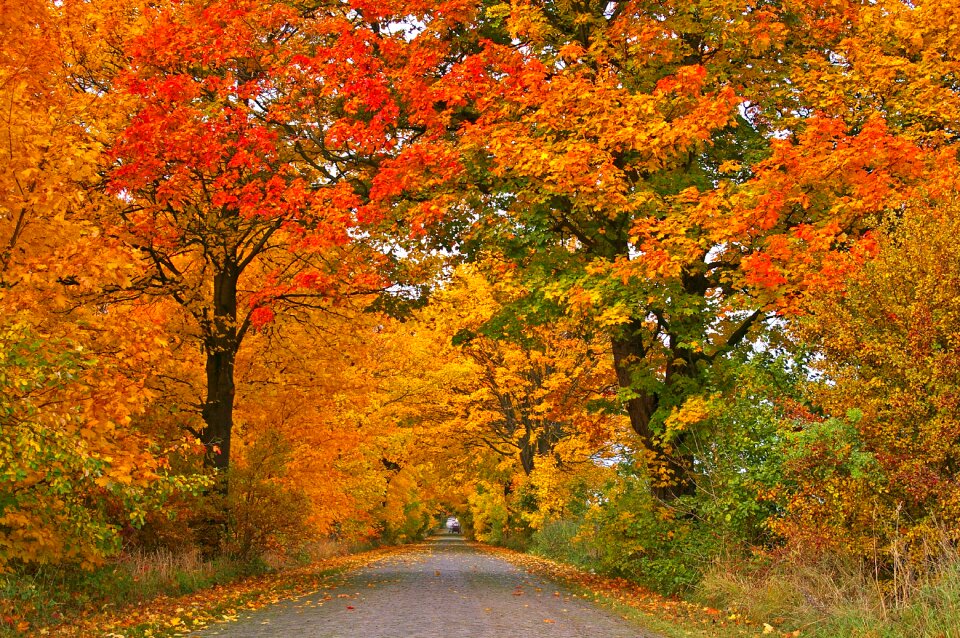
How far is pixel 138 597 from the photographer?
39.2 feet

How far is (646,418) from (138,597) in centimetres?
953

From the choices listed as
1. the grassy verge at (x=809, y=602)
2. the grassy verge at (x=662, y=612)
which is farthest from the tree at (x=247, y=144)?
the grassy verge at (x=809, y=602)

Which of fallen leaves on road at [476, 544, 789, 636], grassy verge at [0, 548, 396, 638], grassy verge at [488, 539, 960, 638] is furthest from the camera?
fallen leaves on road at [476, 544, 789, 636]

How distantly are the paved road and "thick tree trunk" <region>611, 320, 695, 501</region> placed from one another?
2721 millimetres

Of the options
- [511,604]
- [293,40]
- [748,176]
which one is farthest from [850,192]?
[293,40]

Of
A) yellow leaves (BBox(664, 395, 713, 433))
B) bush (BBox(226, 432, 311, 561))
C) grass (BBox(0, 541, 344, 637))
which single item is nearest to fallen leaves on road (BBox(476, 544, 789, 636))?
yellow leaves (BBox(664, 395, 713, 433))

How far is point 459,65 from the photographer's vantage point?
49.1 ft

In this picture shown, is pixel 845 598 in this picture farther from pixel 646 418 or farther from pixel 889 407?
pixel 646 418

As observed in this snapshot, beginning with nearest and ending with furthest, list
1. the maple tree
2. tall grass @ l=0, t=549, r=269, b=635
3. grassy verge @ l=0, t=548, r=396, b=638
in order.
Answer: the maple tree < grassy verge @ l=0, t=548, r=396, b=638 < tall grass @ l=0, t=549, r=269, b=635

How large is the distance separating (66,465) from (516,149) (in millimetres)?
8035

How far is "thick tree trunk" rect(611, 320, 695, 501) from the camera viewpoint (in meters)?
14.6

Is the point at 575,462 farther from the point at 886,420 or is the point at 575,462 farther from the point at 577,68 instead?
the point at 886,420

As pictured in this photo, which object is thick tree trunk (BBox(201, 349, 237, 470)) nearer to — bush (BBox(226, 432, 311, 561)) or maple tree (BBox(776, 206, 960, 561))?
bush (BBox(226, 432, 311, 561))

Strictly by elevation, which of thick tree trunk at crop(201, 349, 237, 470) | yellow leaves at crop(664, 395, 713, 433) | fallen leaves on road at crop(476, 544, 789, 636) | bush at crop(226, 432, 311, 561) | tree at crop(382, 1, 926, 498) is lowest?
fallen leaves on road at crop(476, 544, 789, 636)
